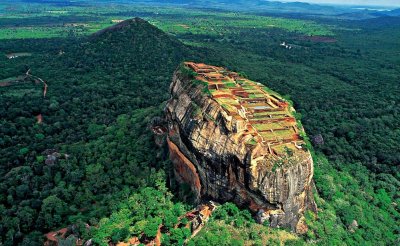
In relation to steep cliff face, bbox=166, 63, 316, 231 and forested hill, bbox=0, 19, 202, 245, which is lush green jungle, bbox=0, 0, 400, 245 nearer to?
forested hill, bbox=0, 19, 202, 245

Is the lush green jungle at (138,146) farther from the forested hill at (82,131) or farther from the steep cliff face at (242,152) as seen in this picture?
the steep cliff face at (242,152)

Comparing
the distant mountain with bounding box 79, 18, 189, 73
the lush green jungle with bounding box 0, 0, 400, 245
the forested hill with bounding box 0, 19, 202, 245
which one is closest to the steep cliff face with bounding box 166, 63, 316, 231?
the lush green jungle with bounding box 0, 0, 400, 245

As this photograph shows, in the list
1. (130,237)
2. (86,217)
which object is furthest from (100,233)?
(86,217)

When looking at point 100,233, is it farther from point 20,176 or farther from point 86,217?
point 20,176

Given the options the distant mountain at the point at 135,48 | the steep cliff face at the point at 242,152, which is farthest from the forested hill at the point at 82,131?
the steep cliff face at the point at 242,152

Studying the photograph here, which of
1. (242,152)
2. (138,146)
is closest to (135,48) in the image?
(138,146)

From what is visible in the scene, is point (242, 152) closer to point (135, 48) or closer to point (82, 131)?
point (82, 131)
